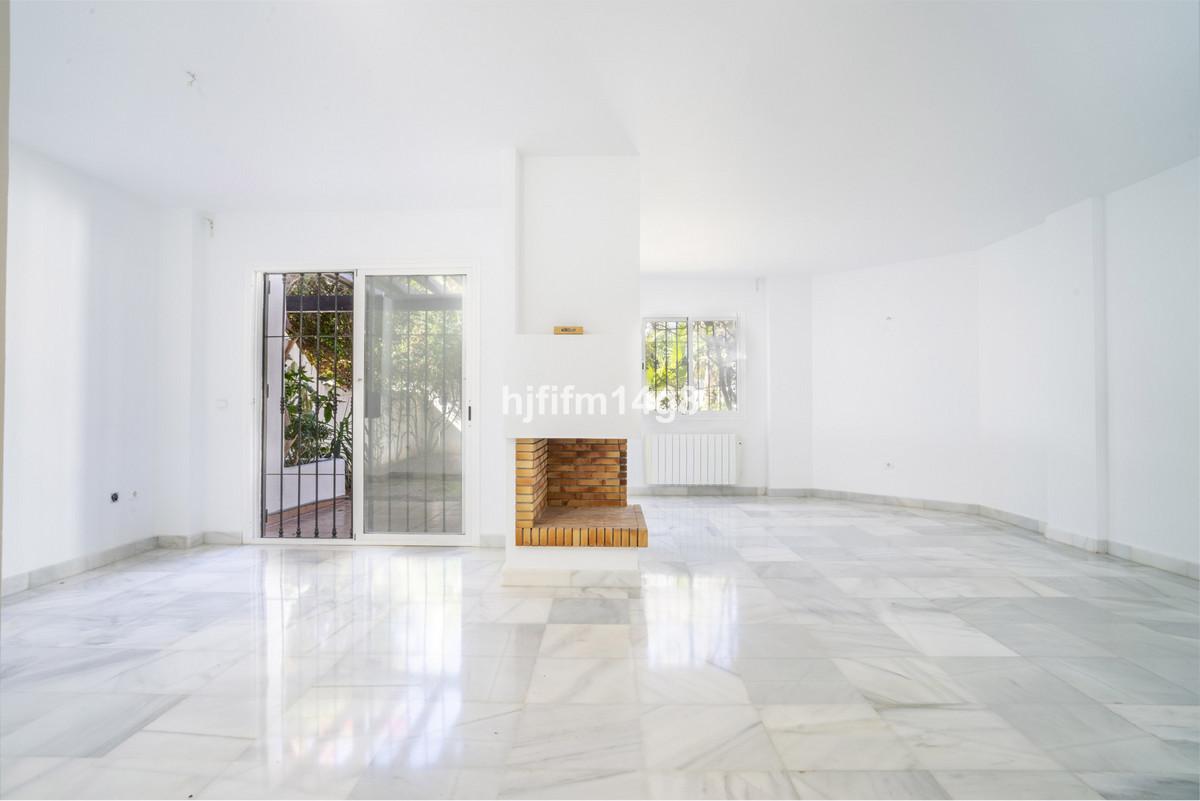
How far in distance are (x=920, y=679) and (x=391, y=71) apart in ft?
12.7

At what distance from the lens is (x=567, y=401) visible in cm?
394

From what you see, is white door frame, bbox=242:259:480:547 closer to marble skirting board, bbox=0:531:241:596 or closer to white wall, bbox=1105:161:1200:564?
marble skirting board, bbox=0:531:241:596

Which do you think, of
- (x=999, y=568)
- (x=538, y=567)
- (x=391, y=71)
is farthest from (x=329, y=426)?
(x=999, y=568)

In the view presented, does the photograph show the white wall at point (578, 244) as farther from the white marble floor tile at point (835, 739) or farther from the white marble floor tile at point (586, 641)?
the white marble floor tile at point (835, 739)

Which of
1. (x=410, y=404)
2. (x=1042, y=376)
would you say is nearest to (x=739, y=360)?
(x=1042, y=376)

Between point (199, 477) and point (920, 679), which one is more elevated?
point (199, 477)

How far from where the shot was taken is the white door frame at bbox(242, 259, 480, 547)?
200 inches

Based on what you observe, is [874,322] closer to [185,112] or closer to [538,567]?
[538,567]

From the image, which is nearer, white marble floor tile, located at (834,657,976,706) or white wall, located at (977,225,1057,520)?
white marble floor tile, located at (834,657,976,706)

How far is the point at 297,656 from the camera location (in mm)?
2939

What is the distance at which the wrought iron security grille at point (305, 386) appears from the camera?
5.38 m

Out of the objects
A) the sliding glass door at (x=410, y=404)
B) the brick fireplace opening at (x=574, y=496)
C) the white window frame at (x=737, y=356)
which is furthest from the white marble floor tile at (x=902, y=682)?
the white window frame at (x=737, y=356)

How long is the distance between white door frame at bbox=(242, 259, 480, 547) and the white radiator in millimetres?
3133

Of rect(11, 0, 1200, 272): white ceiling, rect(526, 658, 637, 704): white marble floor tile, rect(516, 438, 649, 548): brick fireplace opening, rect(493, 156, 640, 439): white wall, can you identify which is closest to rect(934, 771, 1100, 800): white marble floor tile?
rect(526, 658, 637, 704): white marble floor tile
